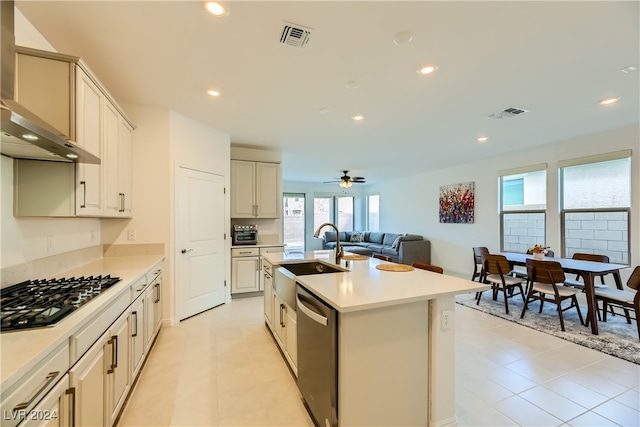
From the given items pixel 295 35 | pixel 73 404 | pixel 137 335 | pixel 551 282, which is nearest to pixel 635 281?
pixel 551 282

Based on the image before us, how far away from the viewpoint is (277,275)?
261cm

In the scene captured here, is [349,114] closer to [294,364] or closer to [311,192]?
[294,364]

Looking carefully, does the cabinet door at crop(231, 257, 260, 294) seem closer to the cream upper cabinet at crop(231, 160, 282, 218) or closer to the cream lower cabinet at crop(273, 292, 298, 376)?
the cream upper cabinet at crop(231, 160, 282, 218)

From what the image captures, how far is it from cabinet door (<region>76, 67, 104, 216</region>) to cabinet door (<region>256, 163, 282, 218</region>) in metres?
2.74

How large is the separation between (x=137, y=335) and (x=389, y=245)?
6.78 m

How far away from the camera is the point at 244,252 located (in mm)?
4520

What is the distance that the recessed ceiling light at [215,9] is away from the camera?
64.6 inches

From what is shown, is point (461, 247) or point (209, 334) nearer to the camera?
point (209, 334)

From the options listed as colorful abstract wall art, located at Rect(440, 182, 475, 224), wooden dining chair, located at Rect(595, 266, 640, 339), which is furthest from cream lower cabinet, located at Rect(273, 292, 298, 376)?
colorful abstract wall art, located at Rect(440, 182, 475, 224)

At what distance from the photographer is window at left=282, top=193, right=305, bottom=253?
30.9 feet

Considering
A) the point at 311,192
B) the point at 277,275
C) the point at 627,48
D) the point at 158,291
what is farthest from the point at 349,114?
the point at 311,192

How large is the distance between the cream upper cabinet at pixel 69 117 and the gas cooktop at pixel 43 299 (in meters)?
0.50

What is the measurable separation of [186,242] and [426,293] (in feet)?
10.2

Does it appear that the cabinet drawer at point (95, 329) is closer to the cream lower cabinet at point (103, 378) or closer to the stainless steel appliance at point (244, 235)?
the cream lower cabinet at point (103, 378)
